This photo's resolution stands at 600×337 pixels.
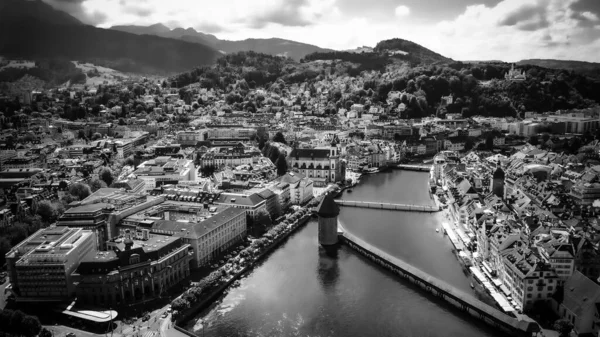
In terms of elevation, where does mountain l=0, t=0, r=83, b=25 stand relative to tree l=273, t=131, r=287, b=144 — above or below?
above

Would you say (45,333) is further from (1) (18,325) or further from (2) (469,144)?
(2) (469,144)

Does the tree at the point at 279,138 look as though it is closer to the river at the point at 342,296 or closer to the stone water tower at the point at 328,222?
the river at the point at 342,296

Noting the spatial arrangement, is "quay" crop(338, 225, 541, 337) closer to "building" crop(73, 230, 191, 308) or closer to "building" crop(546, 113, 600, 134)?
"building" crop(73, 230, 191, 308)

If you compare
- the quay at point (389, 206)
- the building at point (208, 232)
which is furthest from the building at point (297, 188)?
the building at point (208, 232)

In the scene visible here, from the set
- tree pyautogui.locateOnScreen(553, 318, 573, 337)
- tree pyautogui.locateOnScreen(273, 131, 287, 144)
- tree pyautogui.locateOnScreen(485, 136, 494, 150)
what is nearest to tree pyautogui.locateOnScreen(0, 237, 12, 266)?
tree pyautogui.locateOnScreen(553, 318, 573, 337)

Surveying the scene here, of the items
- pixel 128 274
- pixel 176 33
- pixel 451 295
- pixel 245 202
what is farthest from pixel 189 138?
pixel 176 33
